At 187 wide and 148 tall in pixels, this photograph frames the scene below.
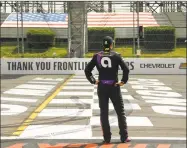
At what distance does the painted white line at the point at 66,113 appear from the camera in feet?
29.2

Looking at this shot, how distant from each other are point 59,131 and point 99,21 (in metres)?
26.9

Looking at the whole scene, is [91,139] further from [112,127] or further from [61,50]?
[61,50]

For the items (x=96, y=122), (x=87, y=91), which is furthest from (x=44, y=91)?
(x=96, y=122)

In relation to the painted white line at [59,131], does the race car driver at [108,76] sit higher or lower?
higher

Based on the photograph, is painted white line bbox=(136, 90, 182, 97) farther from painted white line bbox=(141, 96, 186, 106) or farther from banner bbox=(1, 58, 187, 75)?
banner bbox=(1, 58, 187, 75)

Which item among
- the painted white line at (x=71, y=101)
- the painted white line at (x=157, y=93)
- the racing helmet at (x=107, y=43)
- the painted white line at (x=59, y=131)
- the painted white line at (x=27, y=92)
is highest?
the racing helmet at (x=107, y=43)

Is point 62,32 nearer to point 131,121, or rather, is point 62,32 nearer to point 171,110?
point 171,110

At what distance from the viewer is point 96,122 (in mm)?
8055

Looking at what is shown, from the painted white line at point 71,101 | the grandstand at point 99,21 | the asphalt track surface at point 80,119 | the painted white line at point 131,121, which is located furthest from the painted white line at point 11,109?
the grandstand at point 99,21

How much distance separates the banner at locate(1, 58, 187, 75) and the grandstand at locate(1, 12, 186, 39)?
314 inches

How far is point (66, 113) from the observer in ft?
30.0

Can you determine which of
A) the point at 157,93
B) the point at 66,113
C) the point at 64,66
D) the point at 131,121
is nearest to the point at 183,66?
the point at 64,66

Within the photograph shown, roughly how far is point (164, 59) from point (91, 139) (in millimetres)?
15831

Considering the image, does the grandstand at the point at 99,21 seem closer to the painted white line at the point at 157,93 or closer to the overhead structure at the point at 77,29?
the overhead structure at the point at 77,29
